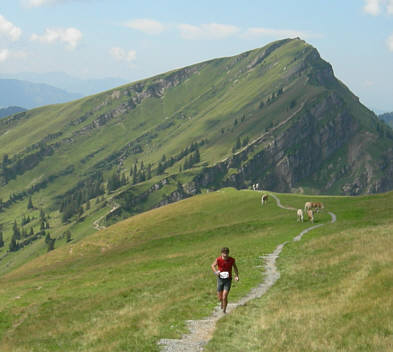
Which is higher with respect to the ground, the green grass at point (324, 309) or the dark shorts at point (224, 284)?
the dark shorts at point (224, 284)

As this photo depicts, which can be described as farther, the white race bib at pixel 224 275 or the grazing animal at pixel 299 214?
the grazing animal at pixel 299 214

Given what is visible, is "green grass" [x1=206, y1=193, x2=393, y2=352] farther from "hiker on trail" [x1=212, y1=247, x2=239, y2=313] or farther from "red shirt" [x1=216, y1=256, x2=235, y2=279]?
"red shirt" [x1=216, y1=256, x2=235, y2=279]

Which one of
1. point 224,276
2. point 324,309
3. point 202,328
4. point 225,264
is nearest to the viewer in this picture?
point 324,309

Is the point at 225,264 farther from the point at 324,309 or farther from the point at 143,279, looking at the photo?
the point at 143,279

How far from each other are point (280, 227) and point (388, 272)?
149 feet

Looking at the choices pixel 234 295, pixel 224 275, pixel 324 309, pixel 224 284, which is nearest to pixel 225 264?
pixel 224 275

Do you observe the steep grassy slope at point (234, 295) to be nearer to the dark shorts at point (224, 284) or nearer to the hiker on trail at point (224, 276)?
the hiker on trail at point (224, 276)

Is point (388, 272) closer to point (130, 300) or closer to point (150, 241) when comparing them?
point (130, 300)

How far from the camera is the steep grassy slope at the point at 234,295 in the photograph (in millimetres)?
20766

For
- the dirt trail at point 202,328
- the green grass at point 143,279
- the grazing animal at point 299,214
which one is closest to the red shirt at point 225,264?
the dirt trail at point 202,328

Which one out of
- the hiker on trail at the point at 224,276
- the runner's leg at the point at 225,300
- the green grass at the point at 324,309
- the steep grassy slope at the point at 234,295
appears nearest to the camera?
the green grass at the point at 324,309

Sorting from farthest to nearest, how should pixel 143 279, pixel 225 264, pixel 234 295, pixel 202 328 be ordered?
pixel 143 279
pixel 234 295
pixel 225 264
pixel 202 328

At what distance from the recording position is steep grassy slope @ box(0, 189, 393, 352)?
2077cm

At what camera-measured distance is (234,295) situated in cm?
3167
